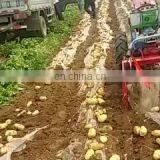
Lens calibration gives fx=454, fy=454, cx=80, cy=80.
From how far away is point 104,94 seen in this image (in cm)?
915

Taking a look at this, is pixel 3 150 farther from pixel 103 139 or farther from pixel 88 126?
pixel 103 139

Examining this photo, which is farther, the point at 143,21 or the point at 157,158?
the point at 143,21

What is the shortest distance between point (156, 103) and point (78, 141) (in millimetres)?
1818

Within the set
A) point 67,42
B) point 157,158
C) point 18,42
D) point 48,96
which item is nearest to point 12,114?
point 48,96

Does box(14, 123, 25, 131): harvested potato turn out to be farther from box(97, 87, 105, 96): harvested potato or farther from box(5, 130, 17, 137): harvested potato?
box(97, 87, 105, 96): harvested potato

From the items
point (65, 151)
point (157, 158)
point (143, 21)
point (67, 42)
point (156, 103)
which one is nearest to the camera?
point (157, 158)

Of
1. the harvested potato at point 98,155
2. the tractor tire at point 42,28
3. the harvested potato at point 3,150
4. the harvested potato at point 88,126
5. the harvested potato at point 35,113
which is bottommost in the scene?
the harvested potato at point 3,150

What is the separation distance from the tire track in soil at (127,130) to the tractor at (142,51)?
29 centimetres

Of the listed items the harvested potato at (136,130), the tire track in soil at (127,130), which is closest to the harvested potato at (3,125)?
the tire track in soil at (127,130)

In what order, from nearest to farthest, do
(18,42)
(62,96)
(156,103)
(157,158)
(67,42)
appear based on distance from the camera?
(157,158) → (156,103) → (62,96) → (18,42) → (67,42)

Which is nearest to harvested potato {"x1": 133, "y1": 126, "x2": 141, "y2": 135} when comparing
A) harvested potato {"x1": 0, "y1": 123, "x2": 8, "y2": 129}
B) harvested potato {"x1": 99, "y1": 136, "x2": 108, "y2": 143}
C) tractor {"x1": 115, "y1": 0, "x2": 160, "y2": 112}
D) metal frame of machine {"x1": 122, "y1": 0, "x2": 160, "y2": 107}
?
harvested potato {"x1": 99, "y1": 136, "x2": 108, "y2": 143}

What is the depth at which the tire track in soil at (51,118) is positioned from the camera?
6832mm

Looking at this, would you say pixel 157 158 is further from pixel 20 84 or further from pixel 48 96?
pixel 20 84

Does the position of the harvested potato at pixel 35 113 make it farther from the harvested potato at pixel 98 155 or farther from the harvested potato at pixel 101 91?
the harvested potato at pixel 98 155
